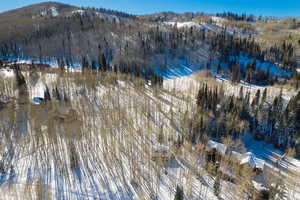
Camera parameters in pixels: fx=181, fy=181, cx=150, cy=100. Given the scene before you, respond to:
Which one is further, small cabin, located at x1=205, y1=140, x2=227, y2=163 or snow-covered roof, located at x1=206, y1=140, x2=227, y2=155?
snow-covered roof, located at x1=206, y1=140, x2=227, y2=155

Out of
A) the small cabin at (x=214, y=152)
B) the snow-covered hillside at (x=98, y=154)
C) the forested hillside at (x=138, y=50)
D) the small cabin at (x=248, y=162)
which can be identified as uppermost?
the forested hillside at (x=138, y=50)

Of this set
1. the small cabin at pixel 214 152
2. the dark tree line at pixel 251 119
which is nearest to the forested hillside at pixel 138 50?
the dark tree line at pixel 251 119

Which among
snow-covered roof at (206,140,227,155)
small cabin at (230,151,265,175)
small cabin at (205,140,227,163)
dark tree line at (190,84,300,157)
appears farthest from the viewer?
dark tree line at (190,84,300,157)

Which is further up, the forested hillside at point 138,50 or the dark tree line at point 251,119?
the forested hillside at point 138,50

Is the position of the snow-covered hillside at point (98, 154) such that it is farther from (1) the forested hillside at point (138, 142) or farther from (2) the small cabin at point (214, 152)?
(2) the small cabin at point (214, 152)

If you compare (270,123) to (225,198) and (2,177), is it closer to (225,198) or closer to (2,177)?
(225,198)

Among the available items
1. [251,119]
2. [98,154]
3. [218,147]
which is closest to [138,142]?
[98,154]

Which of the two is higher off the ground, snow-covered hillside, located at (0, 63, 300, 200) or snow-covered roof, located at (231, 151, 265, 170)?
snow-covered hillside, located at (0, 63, 300, 200)

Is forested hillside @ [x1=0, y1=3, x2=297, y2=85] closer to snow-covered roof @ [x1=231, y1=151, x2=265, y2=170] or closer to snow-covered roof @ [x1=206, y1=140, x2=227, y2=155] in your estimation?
snow-covered roof @ [x1=206, y1=140, x2=227, y2=155]

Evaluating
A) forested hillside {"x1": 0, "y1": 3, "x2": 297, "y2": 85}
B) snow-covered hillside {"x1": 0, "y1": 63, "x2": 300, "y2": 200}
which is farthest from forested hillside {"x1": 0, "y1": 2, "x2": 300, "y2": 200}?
forested hillside {"x1": 0, "y1": 3, "x2": 297, "y2": 85}

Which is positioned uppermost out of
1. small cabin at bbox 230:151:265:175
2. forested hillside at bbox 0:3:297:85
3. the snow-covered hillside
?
forested hillside at bbox 0:3:297:85

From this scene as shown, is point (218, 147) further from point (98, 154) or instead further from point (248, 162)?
point (98, 154)

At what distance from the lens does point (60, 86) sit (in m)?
33.2

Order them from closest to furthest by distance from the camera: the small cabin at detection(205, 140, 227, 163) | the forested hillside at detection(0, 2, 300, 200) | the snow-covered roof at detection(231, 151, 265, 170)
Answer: the forested hillside at detection(0, 2, 300, 200), the small cabin at detection(205, 140, 227, 163), the snow-covered roof at detection(231, 151, 265, 170)
